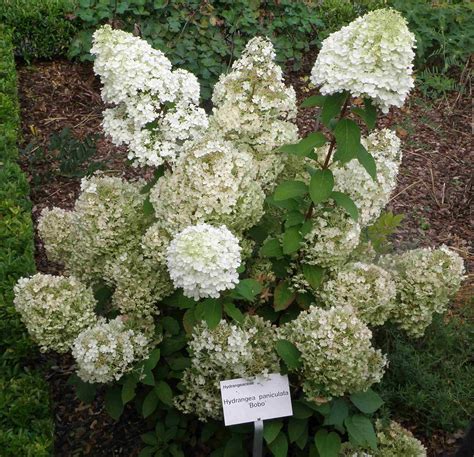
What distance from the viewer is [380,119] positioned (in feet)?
19.2

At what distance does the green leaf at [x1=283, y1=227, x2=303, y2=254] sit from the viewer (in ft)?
7.88

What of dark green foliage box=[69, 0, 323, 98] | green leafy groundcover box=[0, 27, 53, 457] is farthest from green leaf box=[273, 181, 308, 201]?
dark green foliage box=[69, 0, 323, 98]

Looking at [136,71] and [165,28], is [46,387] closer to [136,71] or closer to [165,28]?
[136,71]

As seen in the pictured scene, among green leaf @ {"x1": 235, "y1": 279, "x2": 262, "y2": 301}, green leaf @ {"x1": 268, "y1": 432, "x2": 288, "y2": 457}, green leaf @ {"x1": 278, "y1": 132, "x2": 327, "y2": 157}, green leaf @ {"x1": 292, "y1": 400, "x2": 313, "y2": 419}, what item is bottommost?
green leaf @ {"x1": 268, "y1": 432, "x2": 288, "y2": 457}

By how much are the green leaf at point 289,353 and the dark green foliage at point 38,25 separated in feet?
14.9

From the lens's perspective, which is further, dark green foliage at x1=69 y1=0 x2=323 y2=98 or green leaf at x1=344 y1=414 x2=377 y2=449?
dark green foliage at x1=69 y1=0 x2=323 y2=98

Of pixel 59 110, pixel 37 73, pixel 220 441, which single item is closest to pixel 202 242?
pixel 220 441

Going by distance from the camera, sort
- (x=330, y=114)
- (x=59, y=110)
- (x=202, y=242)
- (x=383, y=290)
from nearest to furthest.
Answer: (x=202, y=242) → (x=330, y=114) → (x=383, y=290) → (x=59, y=110)

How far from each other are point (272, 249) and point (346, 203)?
35 cm

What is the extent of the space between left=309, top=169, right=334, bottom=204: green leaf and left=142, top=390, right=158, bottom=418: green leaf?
113 centimetres

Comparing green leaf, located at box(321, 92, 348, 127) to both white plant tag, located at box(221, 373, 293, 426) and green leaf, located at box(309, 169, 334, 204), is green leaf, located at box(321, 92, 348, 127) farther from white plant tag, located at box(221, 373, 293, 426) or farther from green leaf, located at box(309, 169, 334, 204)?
white plant tag, located at box(221, 373, 293, 426)

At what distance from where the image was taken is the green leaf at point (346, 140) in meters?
2.21

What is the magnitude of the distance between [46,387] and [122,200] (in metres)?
0.99

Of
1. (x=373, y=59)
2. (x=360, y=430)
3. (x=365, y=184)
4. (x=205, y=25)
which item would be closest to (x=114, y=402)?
(x=360, y=430)
